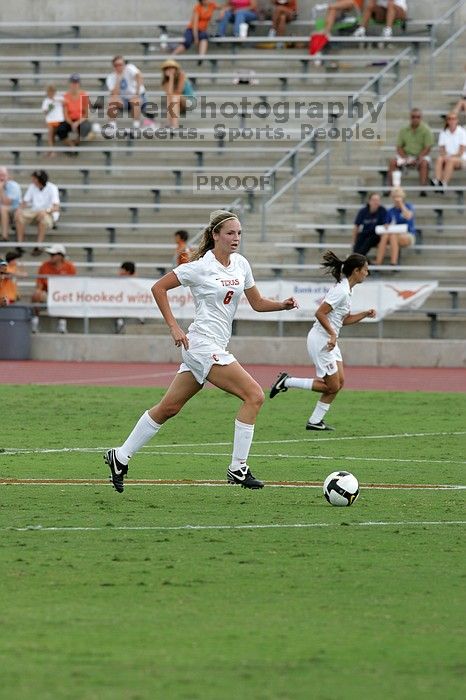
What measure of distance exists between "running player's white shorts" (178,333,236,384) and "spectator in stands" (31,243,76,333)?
56.7 feet

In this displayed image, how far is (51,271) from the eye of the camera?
29.1 metres

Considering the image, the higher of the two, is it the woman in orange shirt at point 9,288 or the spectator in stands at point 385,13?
the spectator in stands at point 385,13

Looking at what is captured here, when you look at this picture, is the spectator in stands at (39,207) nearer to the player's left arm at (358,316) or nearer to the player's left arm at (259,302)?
the player's left arm at (358,316)

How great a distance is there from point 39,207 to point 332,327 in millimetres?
14809

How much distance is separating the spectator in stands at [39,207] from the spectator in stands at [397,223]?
7.08m

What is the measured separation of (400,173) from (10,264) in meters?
8.19

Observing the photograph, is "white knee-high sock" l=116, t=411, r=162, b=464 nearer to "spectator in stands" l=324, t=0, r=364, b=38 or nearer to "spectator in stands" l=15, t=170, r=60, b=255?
"spectator in stands" l=15, t=170, r=60, b=255

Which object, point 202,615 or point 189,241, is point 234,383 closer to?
point 202,615

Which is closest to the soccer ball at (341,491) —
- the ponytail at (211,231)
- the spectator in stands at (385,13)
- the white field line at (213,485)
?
the white field line at (213,485)

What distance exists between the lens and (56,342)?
28219 mm

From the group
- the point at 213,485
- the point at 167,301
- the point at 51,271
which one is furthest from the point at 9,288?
the point at 167,301

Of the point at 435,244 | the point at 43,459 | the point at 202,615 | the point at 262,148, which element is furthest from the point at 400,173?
the point at 202,615

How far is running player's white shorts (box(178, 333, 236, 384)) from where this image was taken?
448 inches

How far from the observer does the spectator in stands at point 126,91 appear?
1332 inches
